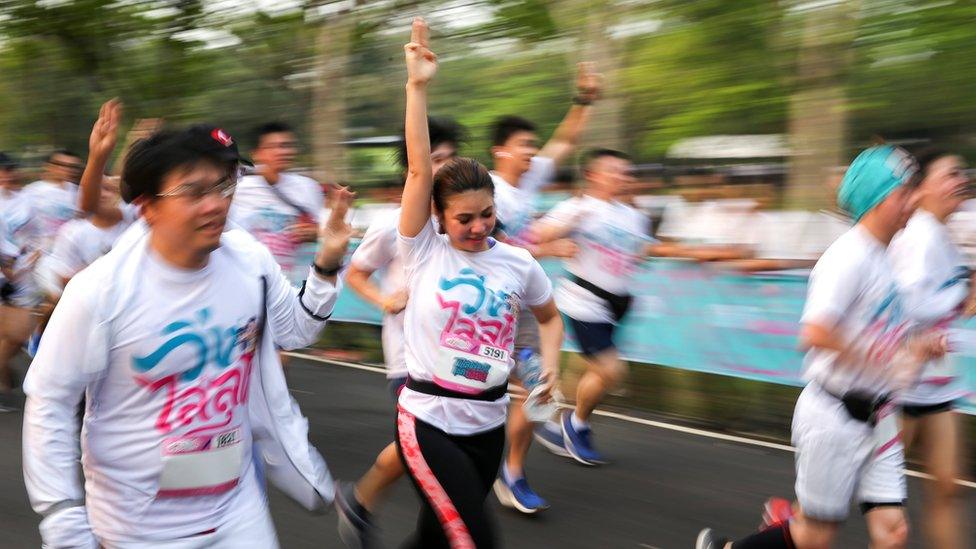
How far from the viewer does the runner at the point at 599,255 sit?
5723 millimetres

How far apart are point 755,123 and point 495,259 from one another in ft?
20.6

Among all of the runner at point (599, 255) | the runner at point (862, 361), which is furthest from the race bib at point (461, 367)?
the runner at point (599, 255)

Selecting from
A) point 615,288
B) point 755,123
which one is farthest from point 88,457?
point 755,123

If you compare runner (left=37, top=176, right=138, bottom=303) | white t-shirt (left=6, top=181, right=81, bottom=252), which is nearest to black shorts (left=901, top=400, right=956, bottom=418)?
runner (left=37, top=176, right=138, bottom=303)

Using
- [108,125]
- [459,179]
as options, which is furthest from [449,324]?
[108,125]

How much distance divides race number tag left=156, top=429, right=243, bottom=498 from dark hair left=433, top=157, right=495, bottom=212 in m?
1.22

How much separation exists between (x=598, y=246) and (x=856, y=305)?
2.57m

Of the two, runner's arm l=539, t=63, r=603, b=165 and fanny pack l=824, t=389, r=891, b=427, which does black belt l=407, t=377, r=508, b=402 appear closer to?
fanny pack l=824, t=389, r=891, b=427

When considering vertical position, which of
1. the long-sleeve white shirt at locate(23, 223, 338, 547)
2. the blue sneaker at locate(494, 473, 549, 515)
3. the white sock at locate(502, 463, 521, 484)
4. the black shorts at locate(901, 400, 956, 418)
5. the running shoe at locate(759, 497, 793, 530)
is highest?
the long-sleeve white shirt at locate(23, 223, 338, 547)

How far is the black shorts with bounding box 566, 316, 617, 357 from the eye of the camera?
5.79 m

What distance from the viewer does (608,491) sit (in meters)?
5.59

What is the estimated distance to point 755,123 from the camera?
927 centimetres

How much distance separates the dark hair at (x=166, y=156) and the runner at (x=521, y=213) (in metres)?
2.86

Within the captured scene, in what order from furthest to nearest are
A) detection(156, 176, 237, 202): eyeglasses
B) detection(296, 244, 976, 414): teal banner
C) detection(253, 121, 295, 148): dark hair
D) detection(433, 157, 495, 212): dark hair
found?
detection(253, 121, 295, 148): dark hair → detection(296, 244, 976, 414): teal banner → detection(433, 157, 495, 212): dark hair → detection(156, 176, 237, 202): eyeglasses
